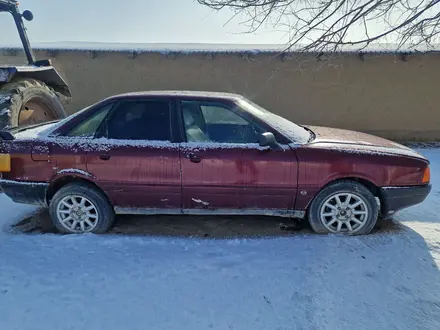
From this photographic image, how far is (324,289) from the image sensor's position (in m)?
2.64

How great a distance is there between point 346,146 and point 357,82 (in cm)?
609

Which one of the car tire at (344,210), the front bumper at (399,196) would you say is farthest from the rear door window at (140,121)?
the front bumper at (399,196)

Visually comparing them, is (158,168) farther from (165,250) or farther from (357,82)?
(357,82)

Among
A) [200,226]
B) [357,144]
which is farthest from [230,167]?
[357,144]

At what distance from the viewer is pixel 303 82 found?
896 centimetres

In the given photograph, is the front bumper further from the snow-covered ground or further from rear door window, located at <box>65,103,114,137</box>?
rear door window, located at <box>65,103,114,137</box>

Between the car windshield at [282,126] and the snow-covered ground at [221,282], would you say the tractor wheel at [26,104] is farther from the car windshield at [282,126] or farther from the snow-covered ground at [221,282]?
the car windshield at [282,126]

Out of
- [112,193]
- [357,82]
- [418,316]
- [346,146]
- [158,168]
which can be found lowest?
[418,316]

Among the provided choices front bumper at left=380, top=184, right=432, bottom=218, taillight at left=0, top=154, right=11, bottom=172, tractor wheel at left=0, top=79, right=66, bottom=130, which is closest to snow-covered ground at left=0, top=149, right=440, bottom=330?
front bumper at left=380, top=184, right=432, bottom=218

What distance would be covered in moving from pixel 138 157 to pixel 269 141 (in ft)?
4.49

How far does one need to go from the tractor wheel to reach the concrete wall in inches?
148

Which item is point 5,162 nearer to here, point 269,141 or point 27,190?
point 27,190

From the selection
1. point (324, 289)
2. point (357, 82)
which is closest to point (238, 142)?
point (324, 289)

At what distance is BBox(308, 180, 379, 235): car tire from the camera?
3545 millimetres
